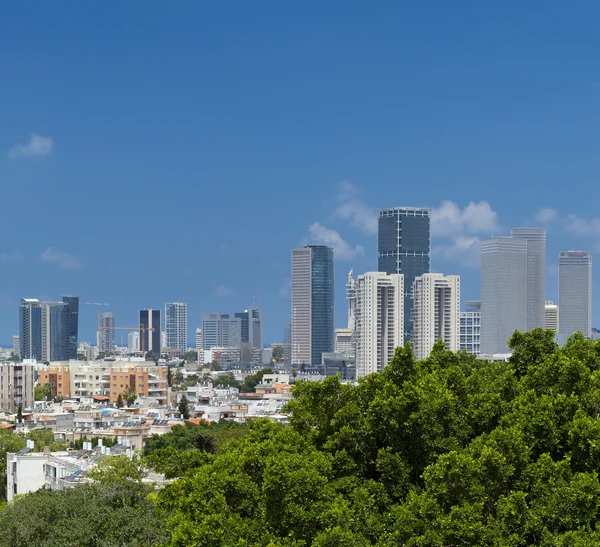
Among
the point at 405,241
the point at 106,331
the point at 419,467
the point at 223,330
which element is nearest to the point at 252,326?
the point at 223,330

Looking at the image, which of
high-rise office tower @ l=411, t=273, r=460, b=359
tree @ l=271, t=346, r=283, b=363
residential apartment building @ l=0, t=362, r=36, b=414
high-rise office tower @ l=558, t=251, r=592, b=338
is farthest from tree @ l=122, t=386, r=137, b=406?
tree @ l=271, t=346, r=283, b=363

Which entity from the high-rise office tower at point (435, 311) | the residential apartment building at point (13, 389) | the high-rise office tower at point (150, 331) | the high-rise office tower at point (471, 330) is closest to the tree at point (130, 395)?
the residential apartment building at point (13, 389)

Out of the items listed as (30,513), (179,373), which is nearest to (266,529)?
(30,513)

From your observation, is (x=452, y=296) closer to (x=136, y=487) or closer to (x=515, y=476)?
Result: (x=136, y=487)

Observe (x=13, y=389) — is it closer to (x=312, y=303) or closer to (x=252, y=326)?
(x=312, y=303)

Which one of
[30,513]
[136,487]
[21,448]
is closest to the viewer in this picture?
[30,513]

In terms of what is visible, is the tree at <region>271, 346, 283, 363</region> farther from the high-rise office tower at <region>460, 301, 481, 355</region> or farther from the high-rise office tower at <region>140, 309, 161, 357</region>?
the high-rise office tower at <region>460, 301, 481, 355</region>
